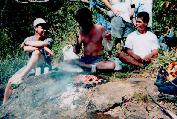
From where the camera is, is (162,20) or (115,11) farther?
(162,20)

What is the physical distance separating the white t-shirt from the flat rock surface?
2.40 feet

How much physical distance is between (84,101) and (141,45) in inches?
75.6

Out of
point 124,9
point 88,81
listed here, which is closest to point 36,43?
point 88,81

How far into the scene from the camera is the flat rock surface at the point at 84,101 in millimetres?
5555

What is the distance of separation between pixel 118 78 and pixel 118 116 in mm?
1357

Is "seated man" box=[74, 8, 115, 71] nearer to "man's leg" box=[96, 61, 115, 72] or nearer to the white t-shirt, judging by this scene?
"man's leg" box=[96, 61, 115, 72]

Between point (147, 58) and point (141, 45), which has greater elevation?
point (141, 45)

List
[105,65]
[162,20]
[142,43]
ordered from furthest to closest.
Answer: [162,20] < [105,65] < [142,43]

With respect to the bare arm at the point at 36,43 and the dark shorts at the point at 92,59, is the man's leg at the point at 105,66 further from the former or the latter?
the bare arm at the point at 36,43

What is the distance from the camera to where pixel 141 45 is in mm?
7102

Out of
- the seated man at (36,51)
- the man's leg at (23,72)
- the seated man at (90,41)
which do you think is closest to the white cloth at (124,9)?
the seated man at (90,41)

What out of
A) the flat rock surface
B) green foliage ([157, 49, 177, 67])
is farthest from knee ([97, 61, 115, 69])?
green foliage ([157, 49, 177, 67])

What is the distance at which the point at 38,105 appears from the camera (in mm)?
6203

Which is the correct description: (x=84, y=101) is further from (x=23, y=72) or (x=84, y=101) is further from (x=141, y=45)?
(x=23, y=72)
